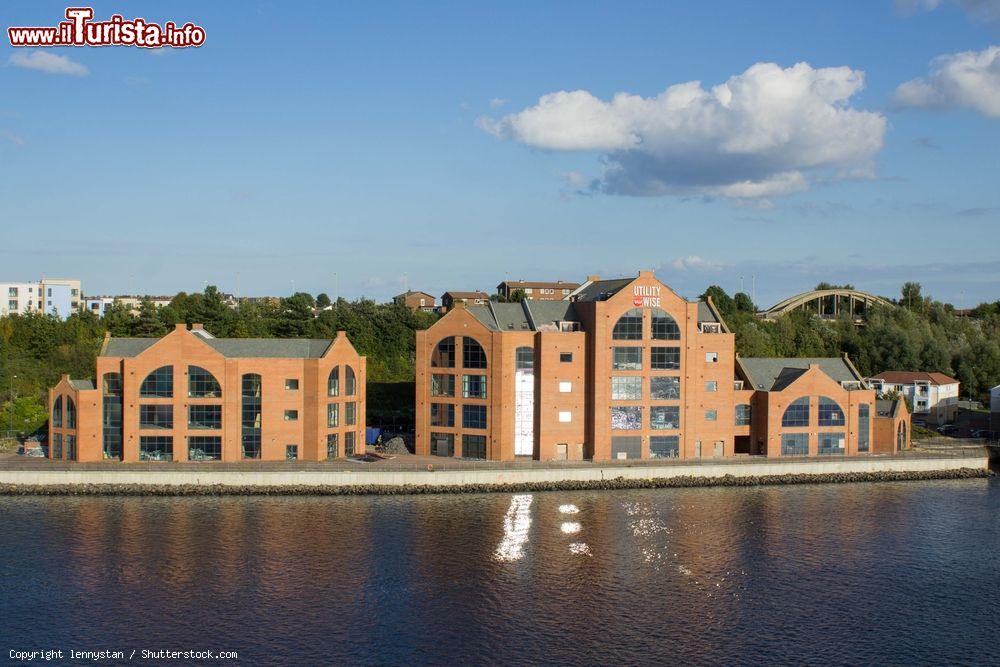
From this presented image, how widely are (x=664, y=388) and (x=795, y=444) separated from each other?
1335 centimetres

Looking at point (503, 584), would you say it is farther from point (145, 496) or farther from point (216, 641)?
point (145, 496)

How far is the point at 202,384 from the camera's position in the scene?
235 ft

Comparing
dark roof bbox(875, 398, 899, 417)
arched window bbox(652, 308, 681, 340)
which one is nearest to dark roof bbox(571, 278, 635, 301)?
arched window bbox(652, 308, 681, 340)

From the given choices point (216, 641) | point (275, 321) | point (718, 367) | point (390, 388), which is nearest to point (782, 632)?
point (216, 641)

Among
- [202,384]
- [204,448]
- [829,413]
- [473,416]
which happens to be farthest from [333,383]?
[829,413]

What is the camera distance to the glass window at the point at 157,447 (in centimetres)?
7125

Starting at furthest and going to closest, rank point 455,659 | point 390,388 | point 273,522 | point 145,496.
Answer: point 390,388 → point 145,496 → point 273,522 → point 455,659

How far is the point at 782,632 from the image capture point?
Result: 1634 inches

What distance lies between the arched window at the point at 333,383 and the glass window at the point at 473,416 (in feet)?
35.4

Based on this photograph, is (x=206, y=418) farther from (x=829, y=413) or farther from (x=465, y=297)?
(x=465, y=297)

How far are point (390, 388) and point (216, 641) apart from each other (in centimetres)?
6718

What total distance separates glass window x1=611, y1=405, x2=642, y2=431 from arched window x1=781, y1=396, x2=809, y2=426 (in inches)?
526

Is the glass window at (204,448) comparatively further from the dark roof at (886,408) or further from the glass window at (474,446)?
the dark roof at (886,408)

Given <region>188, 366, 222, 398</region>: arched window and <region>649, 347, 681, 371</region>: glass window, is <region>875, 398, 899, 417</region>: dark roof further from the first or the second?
<region>188, 366, 222, 398</region>: arched window
